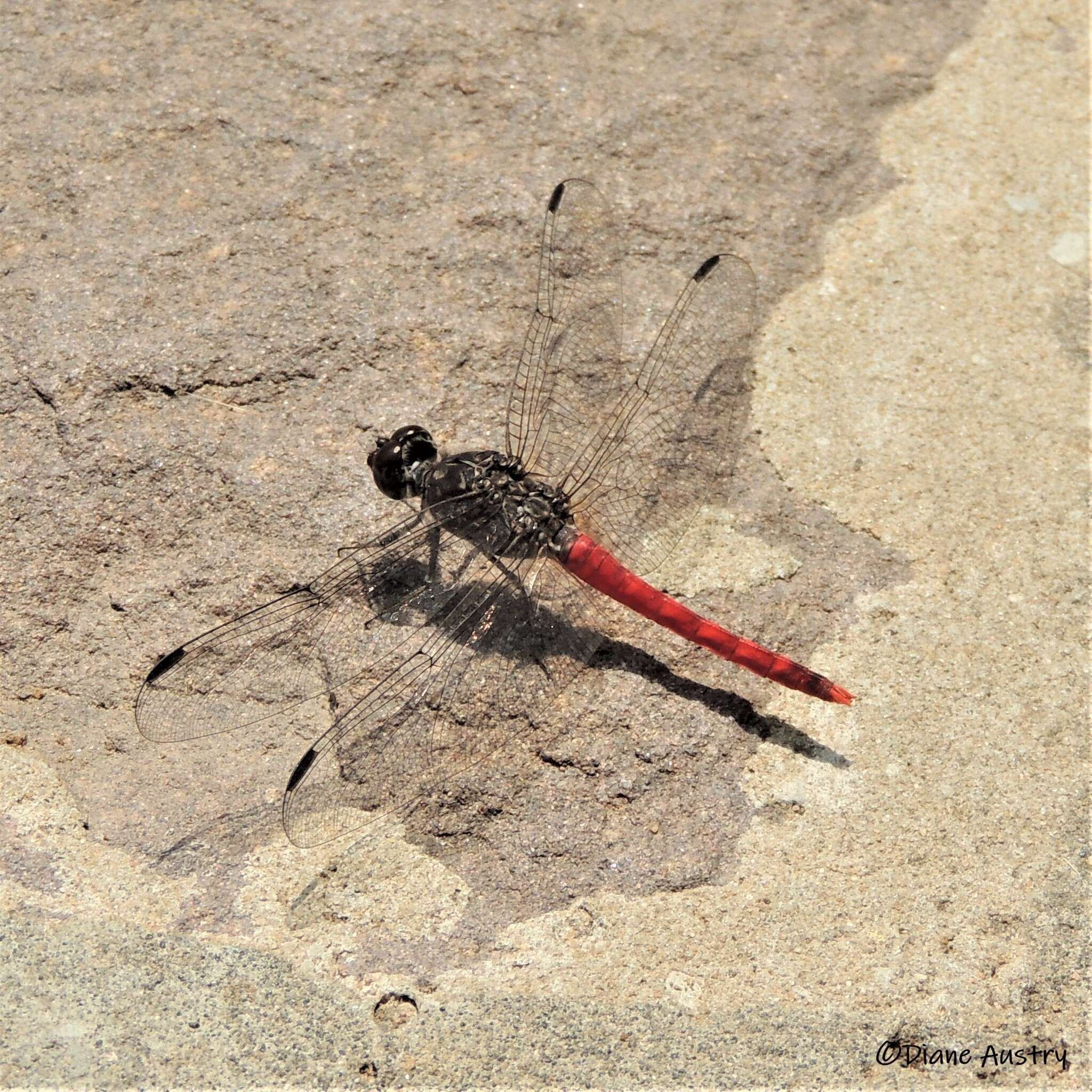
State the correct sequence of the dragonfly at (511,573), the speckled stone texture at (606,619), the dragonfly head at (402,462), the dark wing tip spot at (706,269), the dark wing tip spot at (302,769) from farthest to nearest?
1. the dark wing tip spot at (706,269)
2. the dragonfly head at (402,462)
3. the dragonfly at (511,573)
4. the dark wing tip spot at (302,769)
5. the speckled stone texture at (606,619)

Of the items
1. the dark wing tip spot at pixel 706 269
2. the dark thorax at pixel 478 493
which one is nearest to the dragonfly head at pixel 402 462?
the dark thorax at pixel 478 493

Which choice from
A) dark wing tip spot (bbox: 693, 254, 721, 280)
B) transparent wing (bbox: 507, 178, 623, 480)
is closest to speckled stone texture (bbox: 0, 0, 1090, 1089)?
transparent wing (bbox: 507, 178, 623, 480)

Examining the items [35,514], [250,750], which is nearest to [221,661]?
[250,750]

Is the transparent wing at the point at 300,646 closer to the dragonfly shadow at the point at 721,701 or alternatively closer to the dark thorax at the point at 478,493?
the dark thorax at the point at 478,493

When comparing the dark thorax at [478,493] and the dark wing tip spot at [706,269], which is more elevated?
the dark wing tip spot at [706,269]

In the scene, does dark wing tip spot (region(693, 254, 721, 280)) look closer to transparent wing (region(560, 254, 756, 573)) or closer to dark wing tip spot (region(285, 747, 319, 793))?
transparent wing (region(560, 254, 756, 573))

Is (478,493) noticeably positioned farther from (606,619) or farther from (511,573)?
(606,619)

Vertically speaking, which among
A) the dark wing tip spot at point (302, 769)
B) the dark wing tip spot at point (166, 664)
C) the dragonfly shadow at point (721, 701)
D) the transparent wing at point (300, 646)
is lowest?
the dragonfly shadow at point (721, 701)
